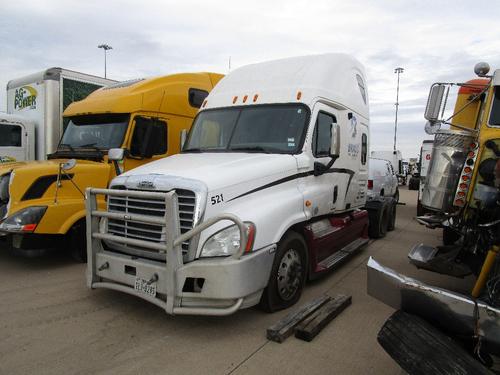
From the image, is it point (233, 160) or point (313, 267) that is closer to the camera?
point (233, 160)

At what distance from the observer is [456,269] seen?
454 centimetres

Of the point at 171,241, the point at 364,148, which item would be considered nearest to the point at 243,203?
the point at 171,241

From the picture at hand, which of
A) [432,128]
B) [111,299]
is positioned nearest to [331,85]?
[432,128]

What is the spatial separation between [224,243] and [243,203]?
1.83ft

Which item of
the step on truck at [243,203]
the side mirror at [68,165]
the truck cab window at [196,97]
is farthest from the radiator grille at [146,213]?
the truck cab window at [196,97]

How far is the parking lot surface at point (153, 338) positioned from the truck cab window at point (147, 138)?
244cm

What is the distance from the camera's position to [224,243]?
3.92m

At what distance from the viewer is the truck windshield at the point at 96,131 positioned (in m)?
7.06

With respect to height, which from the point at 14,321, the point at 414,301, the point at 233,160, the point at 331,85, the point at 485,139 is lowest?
the point at 14,321

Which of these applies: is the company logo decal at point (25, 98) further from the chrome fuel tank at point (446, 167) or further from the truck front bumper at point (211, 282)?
the chrome fuel tank at point (446, 167)

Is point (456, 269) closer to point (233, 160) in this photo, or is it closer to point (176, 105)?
point (233, 160)

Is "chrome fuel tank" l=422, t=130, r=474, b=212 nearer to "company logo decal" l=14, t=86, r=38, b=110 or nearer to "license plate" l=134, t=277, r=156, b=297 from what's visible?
"license plate" l=134, t=277, r=156, b=297

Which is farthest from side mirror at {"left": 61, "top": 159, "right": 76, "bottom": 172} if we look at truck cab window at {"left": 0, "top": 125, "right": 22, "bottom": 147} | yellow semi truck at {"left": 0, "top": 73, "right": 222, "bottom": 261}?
truck cab window at {"left": 0, "top": 125, "right": 22, "bottom": 147}

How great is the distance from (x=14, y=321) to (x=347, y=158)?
196 inches
